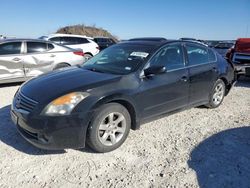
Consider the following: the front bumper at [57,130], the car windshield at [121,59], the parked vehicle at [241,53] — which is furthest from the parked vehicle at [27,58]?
the parked vehicle at [241,53]

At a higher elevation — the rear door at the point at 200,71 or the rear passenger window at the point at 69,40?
the rear passenger window at the point at 69,40

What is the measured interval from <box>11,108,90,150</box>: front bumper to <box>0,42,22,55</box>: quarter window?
4722 mm

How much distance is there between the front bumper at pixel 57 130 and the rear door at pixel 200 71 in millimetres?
2412

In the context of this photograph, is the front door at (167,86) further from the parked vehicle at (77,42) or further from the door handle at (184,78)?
the parked vehicle at (77,42)

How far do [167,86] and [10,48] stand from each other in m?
5.21

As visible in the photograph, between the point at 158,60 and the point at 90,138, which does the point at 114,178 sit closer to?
the point at 90,138

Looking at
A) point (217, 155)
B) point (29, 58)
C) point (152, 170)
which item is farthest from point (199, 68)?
point (29, 58)

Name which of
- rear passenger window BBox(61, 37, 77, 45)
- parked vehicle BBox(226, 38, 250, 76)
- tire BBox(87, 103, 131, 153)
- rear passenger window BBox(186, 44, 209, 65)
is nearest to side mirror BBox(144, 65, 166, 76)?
tire BBox(87, 103, 131, 153)

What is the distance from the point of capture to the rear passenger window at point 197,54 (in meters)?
5.18

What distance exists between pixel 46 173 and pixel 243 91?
6.44 m

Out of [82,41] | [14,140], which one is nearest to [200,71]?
[14,140]

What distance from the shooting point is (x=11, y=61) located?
7633 mm

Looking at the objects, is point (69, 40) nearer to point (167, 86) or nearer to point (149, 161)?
point (167, 86)

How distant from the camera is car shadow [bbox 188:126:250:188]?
3232mm
